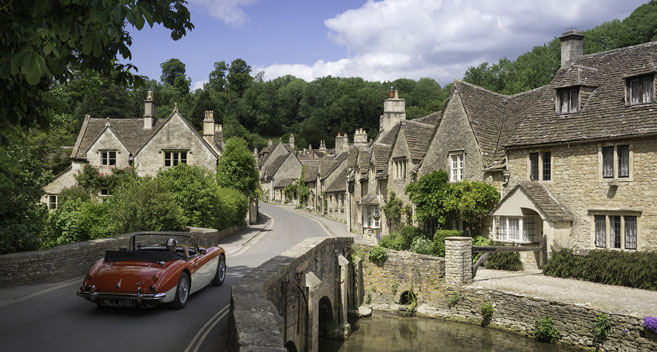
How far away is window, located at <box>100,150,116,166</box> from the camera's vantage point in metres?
38.9

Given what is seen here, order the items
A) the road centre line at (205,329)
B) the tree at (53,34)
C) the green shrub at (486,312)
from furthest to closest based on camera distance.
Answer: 1. the green shrub at (486,312)
2. the road centre line at (205,329)
3. the tree at (53,34)

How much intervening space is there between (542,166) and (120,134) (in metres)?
Answer: 32.8

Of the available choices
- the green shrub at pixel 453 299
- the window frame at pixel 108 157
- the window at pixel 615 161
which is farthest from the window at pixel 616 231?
the window frame at pixel 108 157

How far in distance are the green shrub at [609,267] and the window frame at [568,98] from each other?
20.7 feet

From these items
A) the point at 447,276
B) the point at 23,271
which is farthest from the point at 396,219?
the point at 23,271

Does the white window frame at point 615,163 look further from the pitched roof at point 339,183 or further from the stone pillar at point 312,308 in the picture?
the pitched roof at point 339,183

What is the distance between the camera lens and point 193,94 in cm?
11656

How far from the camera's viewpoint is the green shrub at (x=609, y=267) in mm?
18186

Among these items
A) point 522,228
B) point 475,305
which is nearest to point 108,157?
point 475,305

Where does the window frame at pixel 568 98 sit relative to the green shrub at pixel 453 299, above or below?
above

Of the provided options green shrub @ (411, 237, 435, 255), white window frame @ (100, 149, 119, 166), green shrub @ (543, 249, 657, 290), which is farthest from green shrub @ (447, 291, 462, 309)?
white window frame @ (100, 149, 119, 166)

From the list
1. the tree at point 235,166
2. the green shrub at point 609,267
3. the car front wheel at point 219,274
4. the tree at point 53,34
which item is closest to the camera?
the tree at point 53,34

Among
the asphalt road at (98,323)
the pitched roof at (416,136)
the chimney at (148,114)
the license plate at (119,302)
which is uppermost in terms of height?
the chimney at (148,114)

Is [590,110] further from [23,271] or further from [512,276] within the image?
[23,271]
